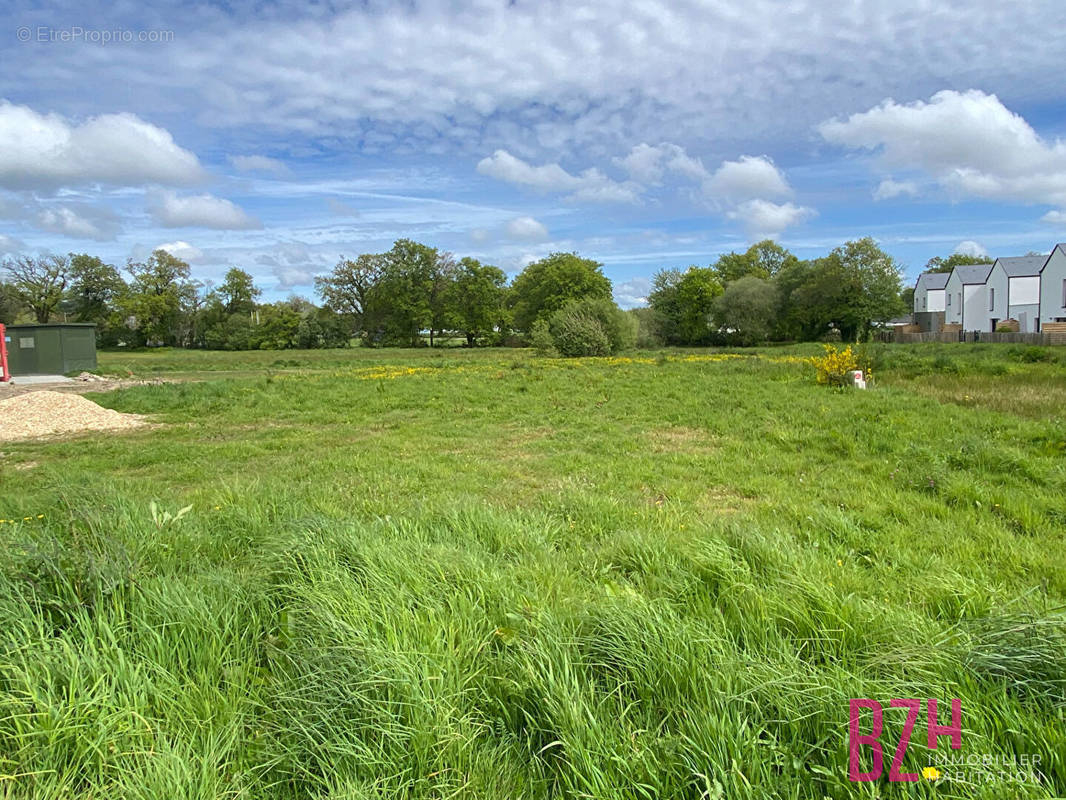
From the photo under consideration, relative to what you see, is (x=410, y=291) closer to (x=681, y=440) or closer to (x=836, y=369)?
(x=836, y=369)

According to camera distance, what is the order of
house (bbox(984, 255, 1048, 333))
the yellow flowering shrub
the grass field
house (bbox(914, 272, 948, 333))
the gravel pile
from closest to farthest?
the grass field, the gravel pile, the yellow flowering shrub, house (bbox(984, 255, 1048, 333)), house (bbox(914, 272, 948, 333))

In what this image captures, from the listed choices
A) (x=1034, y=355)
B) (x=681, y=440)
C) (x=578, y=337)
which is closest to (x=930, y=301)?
(x=1034, y=355)

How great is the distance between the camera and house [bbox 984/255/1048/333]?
171 feet

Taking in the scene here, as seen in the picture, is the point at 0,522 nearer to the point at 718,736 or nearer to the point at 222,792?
the point at 222,792

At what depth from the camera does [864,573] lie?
3.85 metres

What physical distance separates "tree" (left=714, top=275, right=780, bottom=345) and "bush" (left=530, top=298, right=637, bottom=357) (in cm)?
2330

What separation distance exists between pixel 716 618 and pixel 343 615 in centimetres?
177

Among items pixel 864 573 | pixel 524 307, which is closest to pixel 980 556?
pixel 864 573

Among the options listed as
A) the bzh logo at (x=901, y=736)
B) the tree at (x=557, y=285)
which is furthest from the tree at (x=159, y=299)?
the bzh logo at (x=901, y=736)

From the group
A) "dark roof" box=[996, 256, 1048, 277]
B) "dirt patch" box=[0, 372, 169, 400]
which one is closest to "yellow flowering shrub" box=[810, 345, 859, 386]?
"dirt patch" box=[0, 372, 169, 400]

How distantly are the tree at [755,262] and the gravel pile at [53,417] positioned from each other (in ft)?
234

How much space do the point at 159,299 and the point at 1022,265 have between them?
90564mm

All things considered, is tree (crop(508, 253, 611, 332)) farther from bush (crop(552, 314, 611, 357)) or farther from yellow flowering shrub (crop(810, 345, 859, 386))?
yellow flowering shrub (crop(810, 345, 859, 386))

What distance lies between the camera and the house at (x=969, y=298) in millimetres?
58594
